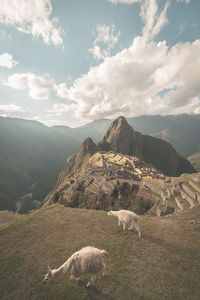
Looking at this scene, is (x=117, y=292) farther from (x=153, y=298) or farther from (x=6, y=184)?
(x=6, y=184)

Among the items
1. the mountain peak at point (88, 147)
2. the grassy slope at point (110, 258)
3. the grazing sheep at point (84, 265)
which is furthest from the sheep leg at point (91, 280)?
Result: the mountain peak at point (88, 147)

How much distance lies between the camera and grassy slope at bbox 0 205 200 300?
645 centimetres

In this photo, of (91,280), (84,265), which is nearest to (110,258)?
(91,280)

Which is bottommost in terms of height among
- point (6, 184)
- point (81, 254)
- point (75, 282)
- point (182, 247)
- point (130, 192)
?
point (6, 184)

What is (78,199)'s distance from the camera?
56.3 metres

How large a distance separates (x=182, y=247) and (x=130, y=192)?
37.1 meters

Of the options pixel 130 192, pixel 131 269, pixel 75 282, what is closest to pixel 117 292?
pixel 131 269

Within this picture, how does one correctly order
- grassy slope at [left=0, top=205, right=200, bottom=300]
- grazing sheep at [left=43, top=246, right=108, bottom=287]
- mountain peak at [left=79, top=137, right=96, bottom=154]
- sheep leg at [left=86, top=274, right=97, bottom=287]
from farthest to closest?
mountain peak at [left=79, top=137, right=96, bottom=154] → sheep leg at [left=86, top=274, right=97, bottom=287] → grazing sheep at [left=43, top=246, right=108, bottom=287] → grassy slope at [left=0, top=205, right=200, bottom=300]

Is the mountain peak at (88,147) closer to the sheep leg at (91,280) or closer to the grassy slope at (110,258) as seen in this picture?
the grassy slope at (110,258)

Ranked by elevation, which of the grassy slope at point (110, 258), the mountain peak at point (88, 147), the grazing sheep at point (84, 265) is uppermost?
the mountain peak at point (88, 147)

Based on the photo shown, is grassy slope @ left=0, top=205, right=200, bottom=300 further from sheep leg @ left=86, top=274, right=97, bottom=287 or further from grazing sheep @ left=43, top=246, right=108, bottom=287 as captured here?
grazing sheep @ left=43, top=246, right=108, bottom=287

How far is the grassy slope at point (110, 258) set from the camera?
645 cm

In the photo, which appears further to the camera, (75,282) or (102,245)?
(102,245)

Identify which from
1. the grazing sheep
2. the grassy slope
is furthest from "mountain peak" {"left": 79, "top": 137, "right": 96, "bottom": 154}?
the grazing sheep
